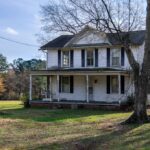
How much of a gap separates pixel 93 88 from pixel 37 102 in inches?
214

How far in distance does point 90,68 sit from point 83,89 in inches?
91.2

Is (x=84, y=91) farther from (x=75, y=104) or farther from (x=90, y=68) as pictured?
(x=75, y=104)

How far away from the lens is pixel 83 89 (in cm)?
4131

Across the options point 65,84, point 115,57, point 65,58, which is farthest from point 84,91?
point 115,57

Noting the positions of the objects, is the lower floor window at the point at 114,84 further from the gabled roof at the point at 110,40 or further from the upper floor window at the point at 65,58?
the upper floor window at the point at 65,58

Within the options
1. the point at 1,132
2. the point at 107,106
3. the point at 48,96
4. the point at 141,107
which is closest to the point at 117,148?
the point at 1,132

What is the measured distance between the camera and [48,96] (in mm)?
43281

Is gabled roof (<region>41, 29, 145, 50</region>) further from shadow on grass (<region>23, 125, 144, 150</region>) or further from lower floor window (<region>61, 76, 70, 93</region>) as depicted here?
shadow on grass (<region>23, 125, 144, 150</region>)

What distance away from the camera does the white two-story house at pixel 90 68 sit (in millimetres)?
38812

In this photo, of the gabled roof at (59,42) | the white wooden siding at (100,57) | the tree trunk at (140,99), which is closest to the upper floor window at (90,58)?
the white wooden siding at (100,57)

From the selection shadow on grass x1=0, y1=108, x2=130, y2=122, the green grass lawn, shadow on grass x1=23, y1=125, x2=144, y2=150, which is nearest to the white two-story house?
shadow on grass x1=0, y1=108, x2=130, y2=122

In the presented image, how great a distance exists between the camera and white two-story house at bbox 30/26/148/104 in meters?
38.8

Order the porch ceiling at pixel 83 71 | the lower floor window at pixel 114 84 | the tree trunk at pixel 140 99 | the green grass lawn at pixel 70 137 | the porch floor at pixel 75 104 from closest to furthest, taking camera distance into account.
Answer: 1. the green grass lawn at pixel 70 137
2. the tree trunk at pixel 140 99
3. the porch floor at pixel 75 104
4. the porch ceiling at pixel 83 71
5. the lower floor window at pixel 114 84

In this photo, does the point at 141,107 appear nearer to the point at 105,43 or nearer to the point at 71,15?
the point at 71,15
